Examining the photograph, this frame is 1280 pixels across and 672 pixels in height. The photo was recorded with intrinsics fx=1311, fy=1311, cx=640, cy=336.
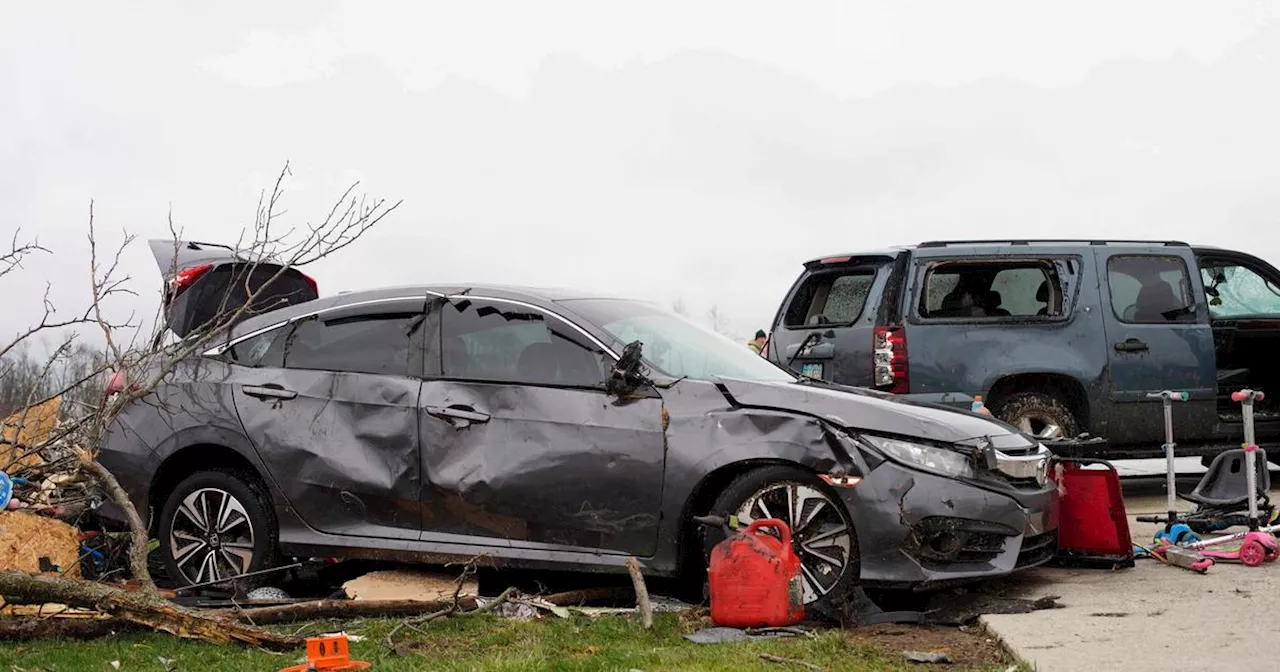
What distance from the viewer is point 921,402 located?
267 inches

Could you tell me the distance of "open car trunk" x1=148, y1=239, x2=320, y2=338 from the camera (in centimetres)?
804

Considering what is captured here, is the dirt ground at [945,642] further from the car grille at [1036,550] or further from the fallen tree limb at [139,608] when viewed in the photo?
the fallen tree limb at [139,608]

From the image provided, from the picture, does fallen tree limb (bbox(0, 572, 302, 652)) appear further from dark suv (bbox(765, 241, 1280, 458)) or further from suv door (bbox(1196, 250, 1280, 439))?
suv door (bbox(1196, 250, 1280, 439))

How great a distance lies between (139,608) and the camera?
576 cm

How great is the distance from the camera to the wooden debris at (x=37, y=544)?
6836mm

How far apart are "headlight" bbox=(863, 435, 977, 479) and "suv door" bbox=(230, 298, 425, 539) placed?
92.7 inches

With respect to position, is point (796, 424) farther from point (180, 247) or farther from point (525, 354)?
point (180, 247)

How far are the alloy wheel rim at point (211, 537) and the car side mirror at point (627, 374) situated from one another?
7.15 feet

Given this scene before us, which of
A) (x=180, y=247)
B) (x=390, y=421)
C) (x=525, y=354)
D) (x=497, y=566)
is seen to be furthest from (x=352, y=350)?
(x=180, y=247)

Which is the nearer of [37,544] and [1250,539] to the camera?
[1250,539]

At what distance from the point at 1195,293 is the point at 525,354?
236 inches

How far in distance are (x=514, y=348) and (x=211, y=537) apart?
1978mm

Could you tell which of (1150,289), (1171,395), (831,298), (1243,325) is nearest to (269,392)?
(831,298)

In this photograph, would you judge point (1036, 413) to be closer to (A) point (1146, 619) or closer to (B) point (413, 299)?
(A) point (1146, 619)
